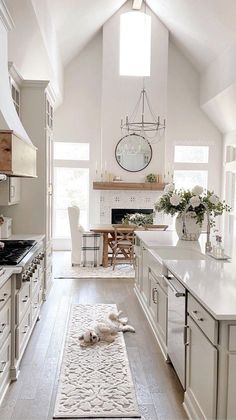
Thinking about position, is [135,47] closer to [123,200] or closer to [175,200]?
[123,200]

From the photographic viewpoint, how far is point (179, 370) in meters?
3.00

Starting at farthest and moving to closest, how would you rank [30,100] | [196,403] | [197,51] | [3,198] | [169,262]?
[197,51], [30,100], [3,198], [169,262], [196,403]

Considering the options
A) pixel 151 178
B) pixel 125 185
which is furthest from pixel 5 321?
pixel 151 178

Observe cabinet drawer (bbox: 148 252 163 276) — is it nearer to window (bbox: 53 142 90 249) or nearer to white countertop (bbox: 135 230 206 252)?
white countertop (bbox: 135 230 206 252)

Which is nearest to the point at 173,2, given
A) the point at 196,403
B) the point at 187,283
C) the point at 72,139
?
the point at 72,139

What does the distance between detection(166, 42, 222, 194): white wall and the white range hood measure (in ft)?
20.1

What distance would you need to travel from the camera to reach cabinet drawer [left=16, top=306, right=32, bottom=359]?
10.9 feet

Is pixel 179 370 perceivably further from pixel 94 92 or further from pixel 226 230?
pixel 94 92

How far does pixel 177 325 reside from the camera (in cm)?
301

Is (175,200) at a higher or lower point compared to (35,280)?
higher

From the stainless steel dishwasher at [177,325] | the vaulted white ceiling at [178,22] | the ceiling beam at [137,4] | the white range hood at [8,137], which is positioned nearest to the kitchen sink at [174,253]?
the stainless steel dishwasher at [177,325]

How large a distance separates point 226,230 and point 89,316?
5.44 metres

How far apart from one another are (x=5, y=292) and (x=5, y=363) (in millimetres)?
526

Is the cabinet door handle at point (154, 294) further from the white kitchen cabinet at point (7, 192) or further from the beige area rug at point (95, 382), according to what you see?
→ the white kitchen cabinet at point (7, 192)
